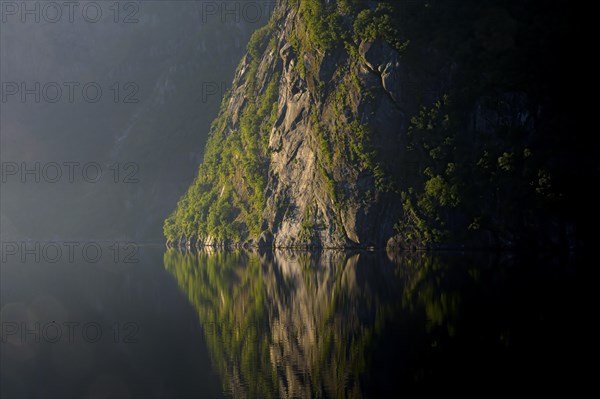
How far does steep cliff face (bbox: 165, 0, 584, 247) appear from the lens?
111 meters

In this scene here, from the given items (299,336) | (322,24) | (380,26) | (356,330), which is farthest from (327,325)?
(322,24)

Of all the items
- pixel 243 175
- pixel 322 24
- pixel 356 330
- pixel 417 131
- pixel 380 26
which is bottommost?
pixel 356 330

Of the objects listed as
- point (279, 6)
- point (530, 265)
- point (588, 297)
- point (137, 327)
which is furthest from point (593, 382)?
point (279, 6)

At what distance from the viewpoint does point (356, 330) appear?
4019cm

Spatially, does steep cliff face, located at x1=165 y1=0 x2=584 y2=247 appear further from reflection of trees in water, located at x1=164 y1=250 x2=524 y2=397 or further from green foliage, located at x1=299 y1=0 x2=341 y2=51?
reflection of trees in water, located at x1=164 y1=250 x2=524 y2=397

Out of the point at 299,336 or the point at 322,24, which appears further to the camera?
the point at 322,24

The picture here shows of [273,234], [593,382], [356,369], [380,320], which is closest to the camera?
[593,382]

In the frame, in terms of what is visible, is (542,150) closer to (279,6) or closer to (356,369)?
(356,369)

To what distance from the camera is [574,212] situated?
343ft

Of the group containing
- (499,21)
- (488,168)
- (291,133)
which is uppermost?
(499,21)

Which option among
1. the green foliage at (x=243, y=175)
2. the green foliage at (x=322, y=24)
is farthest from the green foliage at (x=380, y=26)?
the green foliage at (x=243, y=175)

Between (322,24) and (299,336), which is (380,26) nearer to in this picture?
→ (322,24)

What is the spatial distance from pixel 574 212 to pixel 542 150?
10.7 metres

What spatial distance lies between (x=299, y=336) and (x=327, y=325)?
11.1ft
